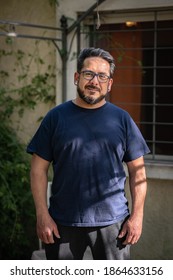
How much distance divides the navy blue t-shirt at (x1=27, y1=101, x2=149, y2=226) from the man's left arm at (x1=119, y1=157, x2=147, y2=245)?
0.06m

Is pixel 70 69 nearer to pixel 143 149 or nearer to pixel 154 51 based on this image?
pixel 154 51

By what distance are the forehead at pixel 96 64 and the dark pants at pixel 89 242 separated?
858 millimetres

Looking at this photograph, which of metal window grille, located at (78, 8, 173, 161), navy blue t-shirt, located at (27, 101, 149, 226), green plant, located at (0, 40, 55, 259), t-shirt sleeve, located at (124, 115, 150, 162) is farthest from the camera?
green plant, located at (0, 40, 55, 259)

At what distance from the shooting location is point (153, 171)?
4.20 metres

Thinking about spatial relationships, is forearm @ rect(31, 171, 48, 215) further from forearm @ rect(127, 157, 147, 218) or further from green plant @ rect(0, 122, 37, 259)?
green plant @ rect(0, 122, 37, 259)

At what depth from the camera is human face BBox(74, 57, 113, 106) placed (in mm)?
2516

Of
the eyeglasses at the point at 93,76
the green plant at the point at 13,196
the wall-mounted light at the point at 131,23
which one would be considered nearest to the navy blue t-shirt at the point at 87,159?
the eyeglasses at the point at 93,76

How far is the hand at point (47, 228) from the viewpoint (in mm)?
2537

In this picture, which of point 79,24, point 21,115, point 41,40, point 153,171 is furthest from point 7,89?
point 153,171

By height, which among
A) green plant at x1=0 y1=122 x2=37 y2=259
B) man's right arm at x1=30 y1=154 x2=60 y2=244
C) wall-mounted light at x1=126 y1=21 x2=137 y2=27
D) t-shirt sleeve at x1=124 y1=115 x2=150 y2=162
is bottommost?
green plant at x1=0 y1=122 x2=37 y2=259

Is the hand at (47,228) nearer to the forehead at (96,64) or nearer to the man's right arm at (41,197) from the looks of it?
the man's right arm at (41,197)

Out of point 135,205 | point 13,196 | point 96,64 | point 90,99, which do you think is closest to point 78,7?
point 13,196

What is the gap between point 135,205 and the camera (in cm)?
260

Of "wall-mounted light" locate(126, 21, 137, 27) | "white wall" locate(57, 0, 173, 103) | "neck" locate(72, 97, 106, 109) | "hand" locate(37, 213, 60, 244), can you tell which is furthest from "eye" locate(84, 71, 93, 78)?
"wall-mounted light" locate(126, 21, 137, 27)
